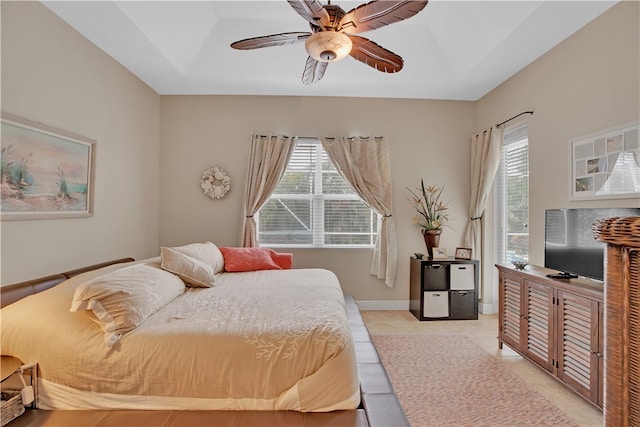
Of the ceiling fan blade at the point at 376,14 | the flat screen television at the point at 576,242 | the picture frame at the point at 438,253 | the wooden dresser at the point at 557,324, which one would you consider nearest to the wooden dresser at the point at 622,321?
the ceiling fan blade at the point at 376,14

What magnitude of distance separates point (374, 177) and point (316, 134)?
0.95 meters

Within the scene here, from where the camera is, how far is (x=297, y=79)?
3.78m

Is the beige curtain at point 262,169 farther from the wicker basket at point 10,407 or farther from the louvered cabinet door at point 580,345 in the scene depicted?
the louvered cabinet door at point 580,345

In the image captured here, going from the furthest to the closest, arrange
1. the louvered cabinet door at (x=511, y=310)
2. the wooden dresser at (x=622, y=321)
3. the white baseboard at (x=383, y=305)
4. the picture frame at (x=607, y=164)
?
the white baseboard at (x=383, y=305) < the louvered cabinet door at (x=511, y=310) < the picture frame at (x=607, y=164) < the wooden dresser at (x=622, y=321)

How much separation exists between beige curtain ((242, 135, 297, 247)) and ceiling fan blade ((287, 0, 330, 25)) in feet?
7.67

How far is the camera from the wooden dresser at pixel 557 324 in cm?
208

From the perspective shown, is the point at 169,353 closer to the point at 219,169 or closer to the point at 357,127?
the point at 219,169

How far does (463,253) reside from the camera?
13.5 ft

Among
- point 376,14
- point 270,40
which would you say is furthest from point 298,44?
point 376,14

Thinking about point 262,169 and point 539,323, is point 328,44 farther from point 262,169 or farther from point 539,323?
point 539,323

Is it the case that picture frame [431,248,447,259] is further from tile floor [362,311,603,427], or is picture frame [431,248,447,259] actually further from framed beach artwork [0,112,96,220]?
framed beach artwork [0,112,96,220]

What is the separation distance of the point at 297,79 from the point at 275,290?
245cm

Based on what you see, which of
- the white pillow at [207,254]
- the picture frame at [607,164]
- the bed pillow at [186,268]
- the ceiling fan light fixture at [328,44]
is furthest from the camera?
the white pillow at [207,254]

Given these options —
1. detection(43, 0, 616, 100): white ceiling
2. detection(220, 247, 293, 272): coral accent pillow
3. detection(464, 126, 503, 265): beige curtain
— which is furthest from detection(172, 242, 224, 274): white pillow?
detection(464, 126, 503, 265): beige curtain
